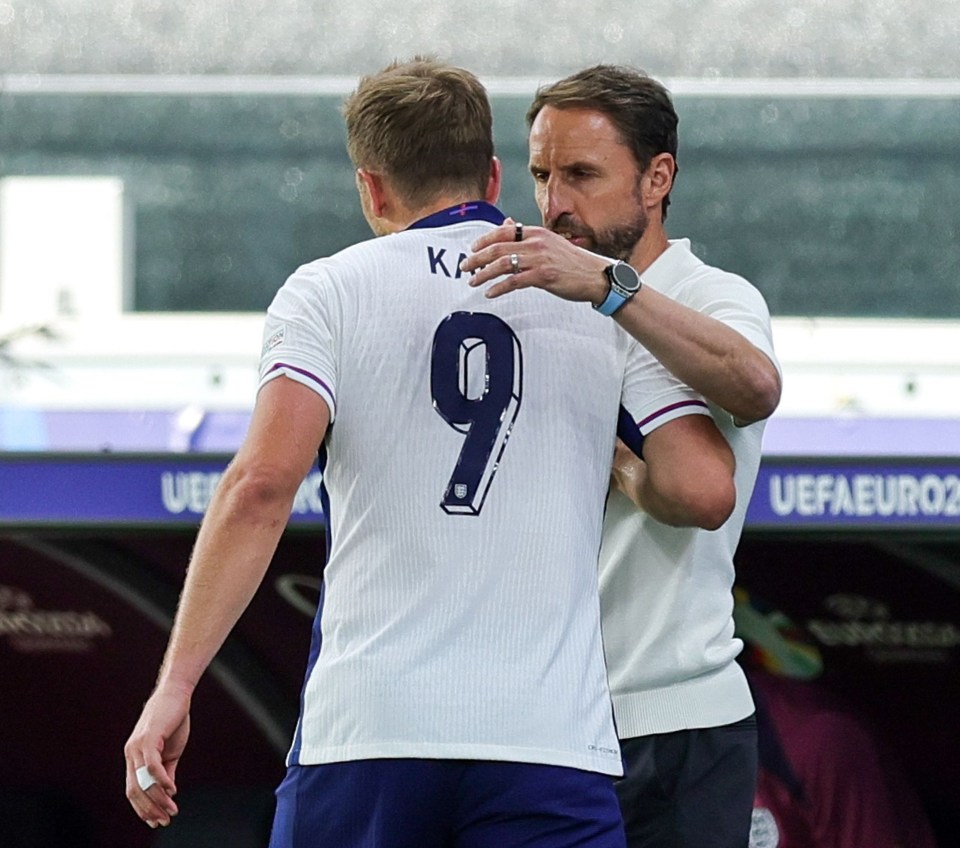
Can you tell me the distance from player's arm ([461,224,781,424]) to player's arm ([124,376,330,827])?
245 mm

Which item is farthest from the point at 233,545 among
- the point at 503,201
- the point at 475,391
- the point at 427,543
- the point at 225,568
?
the point at 503,201

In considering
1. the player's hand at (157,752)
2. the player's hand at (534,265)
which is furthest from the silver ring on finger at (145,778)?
the player's hand at (534,265)

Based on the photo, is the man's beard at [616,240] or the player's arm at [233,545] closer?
the player's arm at [233,545]

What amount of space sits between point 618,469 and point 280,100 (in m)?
1.62

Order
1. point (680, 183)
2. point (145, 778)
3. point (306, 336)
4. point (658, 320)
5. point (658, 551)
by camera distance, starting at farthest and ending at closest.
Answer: point (680, 183)
point (658, 551)
point (658, 320)
point (306, 336)
point (145, 778)

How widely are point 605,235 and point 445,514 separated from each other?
0.60m

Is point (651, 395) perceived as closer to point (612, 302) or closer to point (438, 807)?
point (612, 302)

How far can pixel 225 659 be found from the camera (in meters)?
3.66

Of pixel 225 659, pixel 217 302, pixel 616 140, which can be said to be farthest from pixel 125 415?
pixel 616 140

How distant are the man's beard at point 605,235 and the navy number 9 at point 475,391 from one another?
41 cm

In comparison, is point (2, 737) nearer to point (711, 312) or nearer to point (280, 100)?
point (280, 100)

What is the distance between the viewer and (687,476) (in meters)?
2.04

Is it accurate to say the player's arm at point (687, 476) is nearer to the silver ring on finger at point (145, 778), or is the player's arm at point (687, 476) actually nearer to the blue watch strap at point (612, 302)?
the blue watch strap at point (612, 302)

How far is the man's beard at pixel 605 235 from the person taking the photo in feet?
7.63
